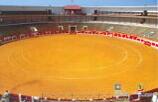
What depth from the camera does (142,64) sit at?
1353 inches

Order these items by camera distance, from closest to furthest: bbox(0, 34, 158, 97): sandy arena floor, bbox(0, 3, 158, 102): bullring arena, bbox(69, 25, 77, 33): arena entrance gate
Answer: bbox(0, 3, 158, 102): bullring arena, bbox(0, 34, 158, 97): sandy arena floor, bbox(69, 25, 77, 33): arena entrance gate

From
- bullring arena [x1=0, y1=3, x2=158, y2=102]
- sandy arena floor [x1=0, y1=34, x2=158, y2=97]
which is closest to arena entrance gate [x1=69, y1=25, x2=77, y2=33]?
bullring arena [x1=0, y1=3, x2=158, y2=102]

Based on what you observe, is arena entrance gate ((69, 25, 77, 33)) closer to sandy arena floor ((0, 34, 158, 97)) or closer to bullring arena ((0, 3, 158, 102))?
bullring arena ((0, 3, 158, 102))

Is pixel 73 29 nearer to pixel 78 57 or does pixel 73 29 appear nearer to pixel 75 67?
pixel 78 57

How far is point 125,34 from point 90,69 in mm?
21534

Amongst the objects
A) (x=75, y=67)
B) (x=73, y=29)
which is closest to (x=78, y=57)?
(x=75, y=67)

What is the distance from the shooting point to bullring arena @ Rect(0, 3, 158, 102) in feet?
85.5

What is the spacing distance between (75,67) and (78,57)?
16.2 feet

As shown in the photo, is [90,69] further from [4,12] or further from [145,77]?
[4,12]

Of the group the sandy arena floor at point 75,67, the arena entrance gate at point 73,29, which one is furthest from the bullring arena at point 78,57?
the arena entrance gate at point 73,29

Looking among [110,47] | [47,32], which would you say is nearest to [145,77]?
[110,47]

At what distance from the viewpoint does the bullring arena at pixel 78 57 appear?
2605 cm

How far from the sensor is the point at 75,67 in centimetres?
3344

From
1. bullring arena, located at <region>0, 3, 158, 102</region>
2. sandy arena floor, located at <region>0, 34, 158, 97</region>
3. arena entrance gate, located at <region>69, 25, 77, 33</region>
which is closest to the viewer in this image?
bullring arena, located at <region>0, 3, 158, 102</region>
